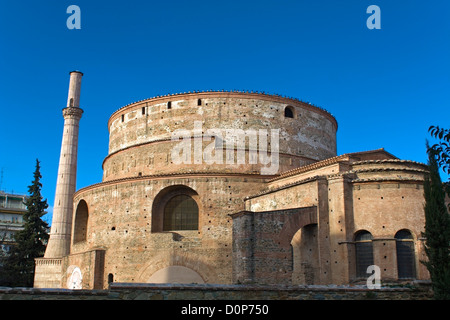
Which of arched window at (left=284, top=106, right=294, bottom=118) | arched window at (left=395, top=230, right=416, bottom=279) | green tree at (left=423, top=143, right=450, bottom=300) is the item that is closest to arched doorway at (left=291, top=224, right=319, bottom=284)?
arched window at (left=395, top=230, right=416, bottom=279)

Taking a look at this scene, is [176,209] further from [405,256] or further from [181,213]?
[405,256]

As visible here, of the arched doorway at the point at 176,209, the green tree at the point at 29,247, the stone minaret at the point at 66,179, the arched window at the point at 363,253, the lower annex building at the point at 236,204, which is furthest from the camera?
the green tree at the point at 29,247

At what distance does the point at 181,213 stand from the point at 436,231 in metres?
13.7

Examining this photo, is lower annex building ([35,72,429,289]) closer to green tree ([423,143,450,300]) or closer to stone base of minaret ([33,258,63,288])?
stone base of minaret ([33,258,63,288])

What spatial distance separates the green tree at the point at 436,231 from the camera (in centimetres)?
1094

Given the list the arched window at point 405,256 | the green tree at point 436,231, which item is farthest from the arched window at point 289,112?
the green tree at point 436,231

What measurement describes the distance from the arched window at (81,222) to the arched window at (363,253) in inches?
629

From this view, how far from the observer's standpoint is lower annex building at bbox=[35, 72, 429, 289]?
17.0 meters

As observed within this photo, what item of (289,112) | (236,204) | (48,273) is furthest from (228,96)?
(48,273)

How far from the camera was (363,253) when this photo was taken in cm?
1686

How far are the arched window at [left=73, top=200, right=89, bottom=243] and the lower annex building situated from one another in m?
0.06

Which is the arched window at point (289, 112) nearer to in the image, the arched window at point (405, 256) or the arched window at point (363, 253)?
the arched window at point (363, 253)

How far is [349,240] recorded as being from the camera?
16938 mm
